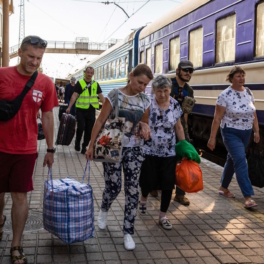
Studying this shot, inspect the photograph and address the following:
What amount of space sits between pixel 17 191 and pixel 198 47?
271 inches

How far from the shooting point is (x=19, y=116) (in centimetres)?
369

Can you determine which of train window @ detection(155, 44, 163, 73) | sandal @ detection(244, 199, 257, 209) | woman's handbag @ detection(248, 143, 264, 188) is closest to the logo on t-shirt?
sandal @ detection(244, 199, 257, 209)

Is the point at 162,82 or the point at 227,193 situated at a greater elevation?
the point at 162,82

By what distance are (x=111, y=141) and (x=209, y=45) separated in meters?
5.63

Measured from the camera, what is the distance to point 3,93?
144 inches

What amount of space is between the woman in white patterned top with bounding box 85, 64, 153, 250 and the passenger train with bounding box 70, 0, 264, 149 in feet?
11.5

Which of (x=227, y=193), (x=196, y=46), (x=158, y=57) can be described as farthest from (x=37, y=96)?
(x=158, y=57)

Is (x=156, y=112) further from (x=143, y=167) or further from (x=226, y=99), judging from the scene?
(x=226, y=99)

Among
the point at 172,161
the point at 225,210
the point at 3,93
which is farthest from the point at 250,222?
the point at 3,93

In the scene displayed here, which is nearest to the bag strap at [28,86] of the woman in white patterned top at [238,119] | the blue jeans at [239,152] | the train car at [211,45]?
the woman in white patterned top at [238,119]

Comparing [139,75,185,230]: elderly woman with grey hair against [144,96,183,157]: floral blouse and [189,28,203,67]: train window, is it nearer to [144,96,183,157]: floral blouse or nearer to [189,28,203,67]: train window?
[144,96,183,157]: floral blouse

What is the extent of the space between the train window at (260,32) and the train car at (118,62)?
A: 8.86 meters

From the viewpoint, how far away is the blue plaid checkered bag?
3902 mm

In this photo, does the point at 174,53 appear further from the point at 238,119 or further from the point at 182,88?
the point at 238,119
